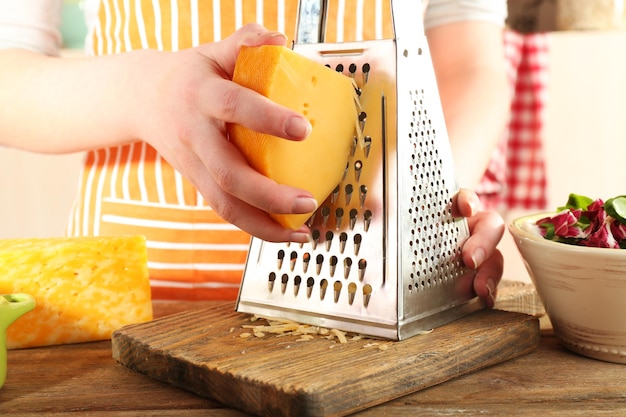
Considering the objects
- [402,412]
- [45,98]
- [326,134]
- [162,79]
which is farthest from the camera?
[45,98]

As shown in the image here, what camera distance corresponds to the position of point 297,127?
75 centimetres

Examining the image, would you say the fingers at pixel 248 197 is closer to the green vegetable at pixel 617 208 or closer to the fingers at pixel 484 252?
the fingers at pixel 484 252

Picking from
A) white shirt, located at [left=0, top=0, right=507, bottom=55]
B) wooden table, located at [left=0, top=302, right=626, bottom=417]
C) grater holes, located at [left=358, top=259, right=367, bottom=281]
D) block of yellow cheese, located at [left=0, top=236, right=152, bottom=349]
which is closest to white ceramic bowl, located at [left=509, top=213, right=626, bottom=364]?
wooden table, located at [left=0, top=302, right=626, bottom=417]

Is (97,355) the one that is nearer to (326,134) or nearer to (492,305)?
(326,134)

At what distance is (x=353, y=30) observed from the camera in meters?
1.36

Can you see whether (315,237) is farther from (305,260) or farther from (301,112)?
(301,112)

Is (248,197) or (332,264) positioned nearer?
(248,197)

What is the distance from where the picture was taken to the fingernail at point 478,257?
3.23 ft

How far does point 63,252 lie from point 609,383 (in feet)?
2.19

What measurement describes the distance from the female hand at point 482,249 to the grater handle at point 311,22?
277 millimetres

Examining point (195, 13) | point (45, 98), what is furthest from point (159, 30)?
point (45, 98)

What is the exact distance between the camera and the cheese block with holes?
78 centimetres

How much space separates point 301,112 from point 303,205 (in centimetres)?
10

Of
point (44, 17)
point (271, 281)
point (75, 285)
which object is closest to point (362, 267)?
point (271, 281)
